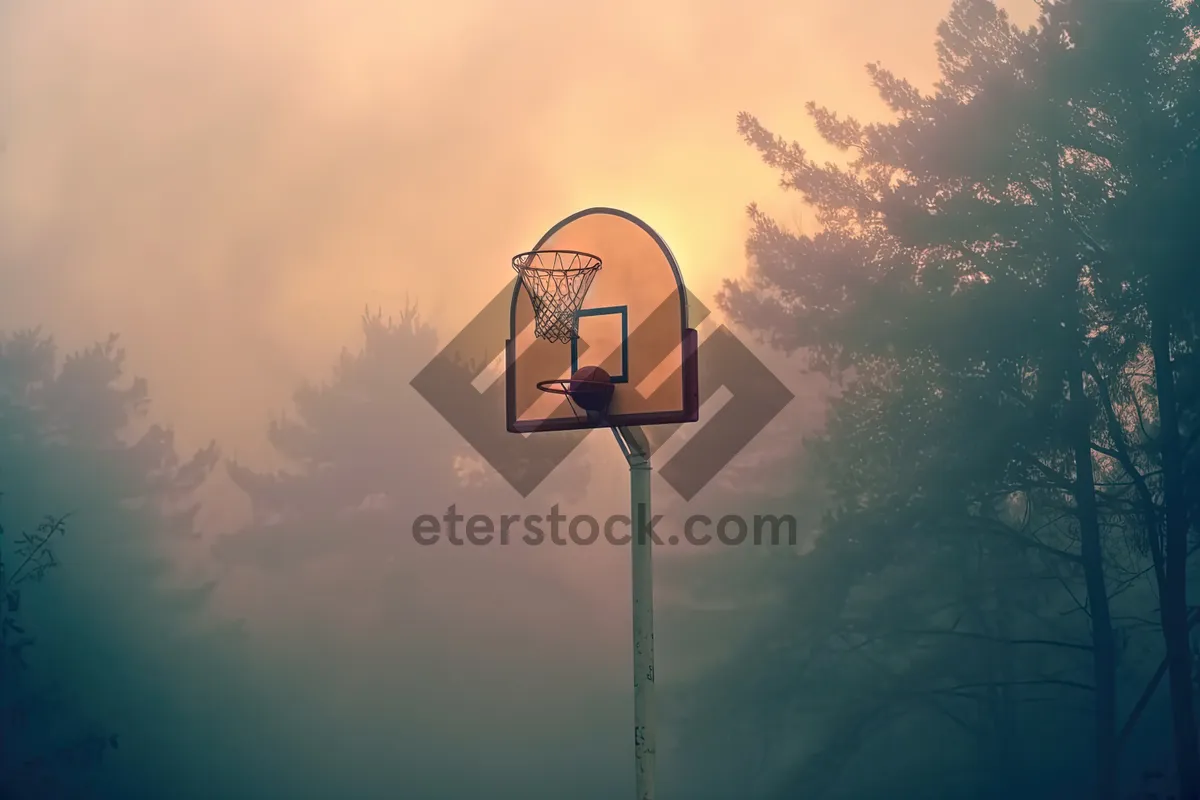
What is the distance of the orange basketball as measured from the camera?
4047mm

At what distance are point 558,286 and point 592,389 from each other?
0.50 m

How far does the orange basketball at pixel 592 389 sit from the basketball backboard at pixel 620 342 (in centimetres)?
4

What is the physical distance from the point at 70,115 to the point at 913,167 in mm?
5858

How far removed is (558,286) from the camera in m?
4.26

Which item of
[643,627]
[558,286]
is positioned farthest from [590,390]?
[643,627]

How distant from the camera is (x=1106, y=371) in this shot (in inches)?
197

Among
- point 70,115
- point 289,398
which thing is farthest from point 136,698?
point 70,115

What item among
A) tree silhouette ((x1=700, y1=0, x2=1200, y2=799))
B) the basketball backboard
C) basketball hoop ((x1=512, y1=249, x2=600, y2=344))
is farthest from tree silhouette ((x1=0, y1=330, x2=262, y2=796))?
tree silhouette ((x1=700, y1=0, x2=1200, y2=799))

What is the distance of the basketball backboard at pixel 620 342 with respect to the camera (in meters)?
3.97

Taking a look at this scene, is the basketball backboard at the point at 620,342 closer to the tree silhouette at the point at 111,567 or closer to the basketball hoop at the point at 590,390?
the basketball hoop at the point at 590,390

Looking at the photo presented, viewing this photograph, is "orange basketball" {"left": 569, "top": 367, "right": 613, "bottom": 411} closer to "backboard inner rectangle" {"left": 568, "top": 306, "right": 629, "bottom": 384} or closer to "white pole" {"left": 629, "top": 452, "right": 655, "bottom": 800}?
"backboard inner rectangle" {"left": 568, "top": 306, "right": 629, "bottom": 384}

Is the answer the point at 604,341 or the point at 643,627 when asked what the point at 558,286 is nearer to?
the point at 604,341

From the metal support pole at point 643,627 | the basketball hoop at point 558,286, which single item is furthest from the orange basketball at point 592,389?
the basketball hoop at point 558,286

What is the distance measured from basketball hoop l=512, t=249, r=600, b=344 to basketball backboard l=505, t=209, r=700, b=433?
0.11 ft
